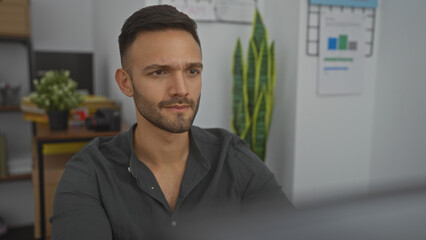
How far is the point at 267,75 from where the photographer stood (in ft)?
6.17

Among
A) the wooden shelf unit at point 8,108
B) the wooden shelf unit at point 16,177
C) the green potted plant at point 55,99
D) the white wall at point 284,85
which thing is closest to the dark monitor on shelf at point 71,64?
the wooden shelf unit at point 8,108

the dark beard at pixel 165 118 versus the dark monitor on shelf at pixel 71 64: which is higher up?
the dark monitor on shelf at pixel 71 64

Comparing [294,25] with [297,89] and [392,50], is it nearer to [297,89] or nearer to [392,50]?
[297,89]

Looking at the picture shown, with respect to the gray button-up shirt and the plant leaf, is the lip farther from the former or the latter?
the plant leaf

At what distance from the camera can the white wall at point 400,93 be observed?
1925 millimetres

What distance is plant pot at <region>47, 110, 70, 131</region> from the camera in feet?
6.67

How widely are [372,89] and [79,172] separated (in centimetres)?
173

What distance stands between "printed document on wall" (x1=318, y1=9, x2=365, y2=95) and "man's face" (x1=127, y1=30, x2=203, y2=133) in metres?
1.16

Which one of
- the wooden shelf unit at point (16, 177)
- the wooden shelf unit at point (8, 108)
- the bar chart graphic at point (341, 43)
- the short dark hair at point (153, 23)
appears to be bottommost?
the wooden shelf unit at point (16, 177)

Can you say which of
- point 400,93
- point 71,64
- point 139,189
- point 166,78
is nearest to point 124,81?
point 166,78

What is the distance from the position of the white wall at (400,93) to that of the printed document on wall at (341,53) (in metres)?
0.13

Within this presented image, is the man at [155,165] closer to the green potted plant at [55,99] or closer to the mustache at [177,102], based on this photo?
the mustache at [177,102]

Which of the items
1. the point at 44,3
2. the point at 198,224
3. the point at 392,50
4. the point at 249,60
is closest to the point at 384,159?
the point at 392,50

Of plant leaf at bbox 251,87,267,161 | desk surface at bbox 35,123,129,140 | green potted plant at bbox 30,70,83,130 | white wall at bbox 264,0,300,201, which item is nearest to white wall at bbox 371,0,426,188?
white wall at bbox 264,0,300,201
